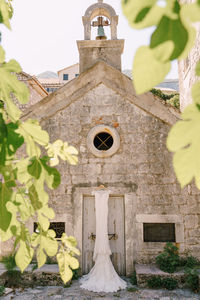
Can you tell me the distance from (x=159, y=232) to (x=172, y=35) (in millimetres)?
6318

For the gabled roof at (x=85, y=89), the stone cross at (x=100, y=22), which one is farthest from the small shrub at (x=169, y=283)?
the stone cross at (x=100, y=22)

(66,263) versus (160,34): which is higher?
(160,34)

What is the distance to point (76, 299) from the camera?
492cm

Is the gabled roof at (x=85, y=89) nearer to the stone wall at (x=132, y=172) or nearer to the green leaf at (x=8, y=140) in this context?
the stone wall at (x=132, y=172)

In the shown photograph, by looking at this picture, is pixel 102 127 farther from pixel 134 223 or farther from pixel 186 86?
pixel 186 86

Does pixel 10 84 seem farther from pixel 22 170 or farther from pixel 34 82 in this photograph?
pixel 34 82

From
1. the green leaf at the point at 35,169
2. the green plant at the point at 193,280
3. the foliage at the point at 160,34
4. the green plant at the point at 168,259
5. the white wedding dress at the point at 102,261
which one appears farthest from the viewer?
the green plant at the point at 168,259

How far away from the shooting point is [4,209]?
796 mm

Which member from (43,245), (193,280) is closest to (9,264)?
(193,280)

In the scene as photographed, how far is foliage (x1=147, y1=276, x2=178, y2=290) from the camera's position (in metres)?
5.33

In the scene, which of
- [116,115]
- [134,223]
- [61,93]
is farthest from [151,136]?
[61,93]

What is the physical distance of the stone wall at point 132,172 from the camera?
6180mm

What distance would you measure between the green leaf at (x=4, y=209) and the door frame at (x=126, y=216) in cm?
570

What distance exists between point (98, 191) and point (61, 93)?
2848 millimetres
